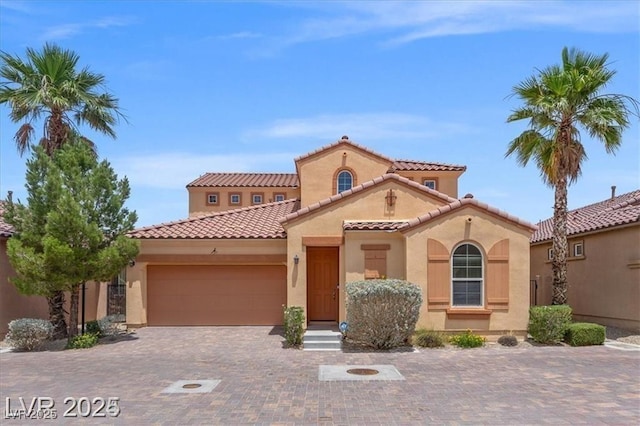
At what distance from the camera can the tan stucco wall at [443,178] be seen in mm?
27047

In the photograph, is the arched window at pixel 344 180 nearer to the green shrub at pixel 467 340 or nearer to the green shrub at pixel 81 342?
the green shrub at pixel 467 340

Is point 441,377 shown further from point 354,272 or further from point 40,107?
point 40,107

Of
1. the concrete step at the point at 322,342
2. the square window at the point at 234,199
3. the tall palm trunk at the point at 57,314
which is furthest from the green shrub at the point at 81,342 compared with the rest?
the square window at the point at 234,199

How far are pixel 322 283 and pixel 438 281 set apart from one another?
458cm

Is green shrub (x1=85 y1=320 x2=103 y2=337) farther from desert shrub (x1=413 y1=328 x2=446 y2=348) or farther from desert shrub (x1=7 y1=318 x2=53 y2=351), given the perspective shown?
desert shrub (x1=413 y1=328 x2=446 y2=348)

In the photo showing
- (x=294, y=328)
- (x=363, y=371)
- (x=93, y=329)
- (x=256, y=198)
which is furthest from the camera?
(x=256, y=198)

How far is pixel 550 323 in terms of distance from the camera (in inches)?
622

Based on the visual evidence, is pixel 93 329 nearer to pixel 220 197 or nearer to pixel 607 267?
pixel 607 267

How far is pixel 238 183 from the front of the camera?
38.3 metres

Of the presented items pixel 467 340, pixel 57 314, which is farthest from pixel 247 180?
pixel 467 340

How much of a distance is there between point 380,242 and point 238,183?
22.7m

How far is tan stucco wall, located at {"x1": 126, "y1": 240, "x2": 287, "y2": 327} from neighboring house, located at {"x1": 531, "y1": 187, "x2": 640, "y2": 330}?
11357mm

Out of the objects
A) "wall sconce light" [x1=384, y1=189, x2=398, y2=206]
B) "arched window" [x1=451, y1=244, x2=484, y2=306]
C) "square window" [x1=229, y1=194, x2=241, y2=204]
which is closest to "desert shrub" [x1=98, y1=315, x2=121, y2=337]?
"wall sconce light" [x1=384, y1=189, x2=398, y2=206]

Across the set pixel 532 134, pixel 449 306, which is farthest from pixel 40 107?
pixel 532 134
